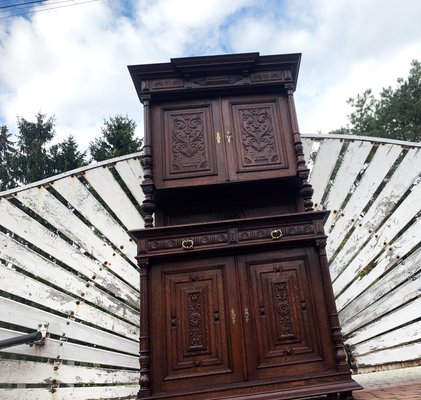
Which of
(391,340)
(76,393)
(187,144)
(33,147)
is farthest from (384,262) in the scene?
(33,147)

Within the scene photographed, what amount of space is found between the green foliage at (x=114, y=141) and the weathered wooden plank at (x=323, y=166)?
3.55 m

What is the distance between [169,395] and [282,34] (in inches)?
135

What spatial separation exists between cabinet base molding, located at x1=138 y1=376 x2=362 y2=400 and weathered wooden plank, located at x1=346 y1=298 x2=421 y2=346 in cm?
106

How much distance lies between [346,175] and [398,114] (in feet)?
17.9

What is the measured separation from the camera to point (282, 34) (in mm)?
3395

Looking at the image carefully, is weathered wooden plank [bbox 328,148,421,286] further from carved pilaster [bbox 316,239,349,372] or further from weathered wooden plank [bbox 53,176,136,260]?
weathered wooden plank [bbox 53,176,136,260]

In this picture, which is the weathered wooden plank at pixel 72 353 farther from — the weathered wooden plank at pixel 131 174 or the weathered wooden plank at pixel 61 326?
the weathered wooden plank at pixel 131 174

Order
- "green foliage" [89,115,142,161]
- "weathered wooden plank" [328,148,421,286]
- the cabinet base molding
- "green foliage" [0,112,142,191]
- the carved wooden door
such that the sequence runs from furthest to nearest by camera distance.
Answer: "green foliage" [0,112,142,191] → "green foliage" [89,115,142,161] → "weathered wooden plank" [328,148,421,286] → the carved wooden door → the cabinet base molding

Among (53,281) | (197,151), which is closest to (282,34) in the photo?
(197,151)

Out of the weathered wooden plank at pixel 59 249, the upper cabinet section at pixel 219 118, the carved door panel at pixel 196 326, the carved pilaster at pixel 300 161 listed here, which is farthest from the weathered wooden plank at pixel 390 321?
the weathered wooden plank at pixel 59 249

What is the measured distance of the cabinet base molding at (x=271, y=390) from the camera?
64.6 inches

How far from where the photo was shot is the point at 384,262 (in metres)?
2.74

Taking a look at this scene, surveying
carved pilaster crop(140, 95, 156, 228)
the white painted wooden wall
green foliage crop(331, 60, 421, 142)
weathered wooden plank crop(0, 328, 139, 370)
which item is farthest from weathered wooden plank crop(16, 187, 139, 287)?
green foliage crop(331, 60, 421, 142)

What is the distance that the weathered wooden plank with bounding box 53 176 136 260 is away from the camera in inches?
114
